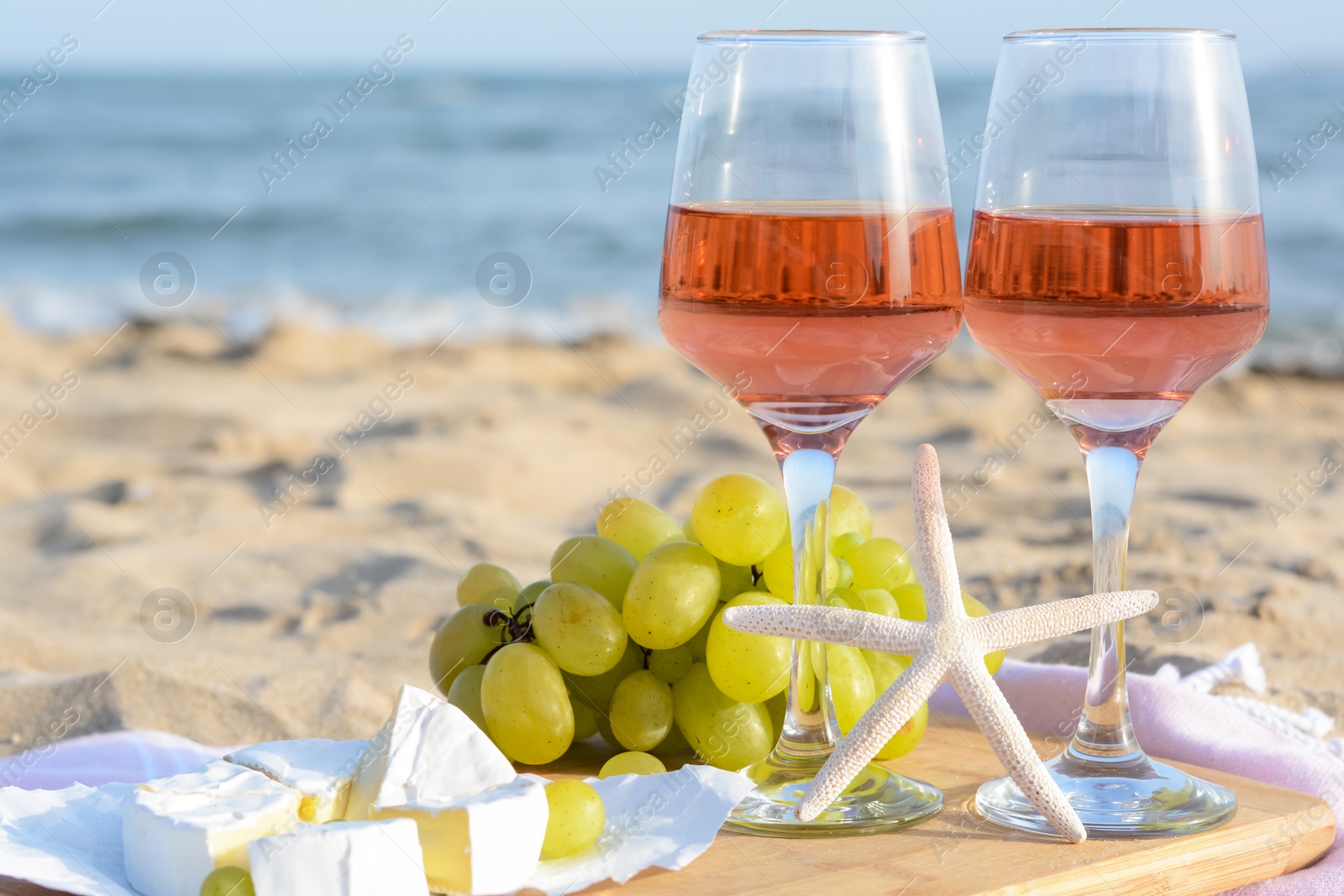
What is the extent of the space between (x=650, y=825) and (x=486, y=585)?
0.58 meters

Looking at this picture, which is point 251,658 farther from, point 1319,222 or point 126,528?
point 1319,222

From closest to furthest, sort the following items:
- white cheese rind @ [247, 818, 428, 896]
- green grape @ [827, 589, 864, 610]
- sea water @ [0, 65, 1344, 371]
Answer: white cheese rind @ [247, 818, 428, 896]
green grape @ [827, 589, 864, 610]
sea water @ [0, 65, 1344, 371]

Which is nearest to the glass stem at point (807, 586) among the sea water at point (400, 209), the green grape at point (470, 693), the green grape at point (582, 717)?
the green grape at point (582, 717)

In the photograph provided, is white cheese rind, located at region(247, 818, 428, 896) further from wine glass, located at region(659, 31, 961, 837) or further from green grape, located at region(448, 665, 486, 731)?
green grape, located at region(448, 665, 486, 731)

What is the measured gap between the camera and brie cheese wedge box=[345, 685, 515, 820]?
1299 millimetres

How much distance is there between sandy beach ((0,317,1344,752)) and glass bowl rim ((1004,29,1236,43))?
4.81 feet

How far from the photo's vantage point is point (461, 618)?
1.79 m

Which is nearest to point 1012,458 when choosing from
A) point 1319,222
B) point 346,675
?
point 346,675

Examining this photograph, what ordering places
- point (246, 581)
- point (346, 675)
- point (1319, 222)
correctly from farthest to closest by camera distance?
point (1319, 222), point (246, 581), point (346, 675)

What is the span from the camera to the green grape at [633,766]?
1548 millimetres

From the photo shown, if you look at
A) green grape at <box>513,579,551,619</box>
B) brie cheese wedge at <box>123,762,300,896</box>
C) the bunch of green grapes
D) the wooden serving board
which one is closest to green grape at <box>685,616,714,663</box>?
the bunch of green grapes

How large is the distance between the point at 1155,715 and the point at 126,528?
127 inches

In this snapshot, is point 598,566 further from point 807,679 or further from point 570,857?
point 570,857

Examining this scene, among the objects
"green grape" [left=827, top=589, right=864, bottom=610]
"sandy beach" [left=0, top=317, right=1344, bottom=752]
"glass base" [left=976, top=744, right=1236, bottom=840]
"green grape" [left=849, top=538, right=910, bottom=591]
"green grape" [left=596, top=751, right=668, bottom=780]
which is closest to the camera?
"glass base" [left=976, top=744, right=1236, bottom=840]
